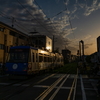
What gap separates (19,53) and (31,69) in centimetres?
191

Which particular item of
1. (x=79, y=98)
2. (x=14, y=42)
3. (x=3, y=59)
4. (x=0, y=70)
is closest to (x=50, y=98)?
(x=79, y=98)

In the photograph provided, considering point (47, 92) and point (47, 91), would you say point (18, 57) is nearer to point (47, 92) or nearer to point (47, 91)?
point (47, 91)

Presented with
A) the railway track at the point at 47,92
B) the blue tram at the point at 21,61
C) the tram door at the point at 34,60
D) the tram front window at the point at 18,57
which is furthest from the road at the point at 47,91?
the tram door at the point at 34,60

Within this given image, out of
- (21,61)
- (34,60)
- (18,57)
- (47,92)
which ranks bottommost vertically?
(47,92)

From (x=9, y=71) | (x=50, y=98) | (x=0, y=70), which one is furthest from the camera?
(x=0, y=70)

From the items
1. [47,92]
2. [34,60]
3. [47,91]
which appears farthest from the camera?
[34,60]

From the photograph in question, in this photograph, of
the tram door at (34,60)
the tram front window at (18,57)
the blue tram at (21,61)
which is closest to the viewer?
the blue tram at (21,61)

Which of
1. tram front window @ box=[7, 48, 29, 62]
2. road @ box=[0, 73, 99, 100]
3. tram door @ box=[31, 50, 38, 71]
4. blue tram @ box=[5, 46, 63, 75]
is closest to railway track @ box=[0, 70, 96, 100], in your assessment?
road @ box=[0, 73, 99, 100]

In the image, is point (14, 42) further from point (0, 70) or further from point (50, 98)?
point (50, 98)

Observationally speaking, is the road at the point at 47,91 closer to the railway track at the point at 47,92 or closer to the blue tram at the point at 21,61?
the railway track at the point at 47,92

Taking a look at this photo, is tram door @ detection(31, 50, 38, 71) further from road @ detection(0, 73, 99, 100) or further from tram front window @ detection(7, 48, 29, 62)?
road @ detection(0, 73, 99, 100)

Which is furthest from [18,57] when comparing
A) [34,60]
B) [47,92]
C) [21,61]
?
[47,92]

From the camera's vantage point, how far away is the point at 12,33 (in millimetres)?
30359

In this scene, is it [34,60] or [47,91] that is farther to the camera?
[34,60]
